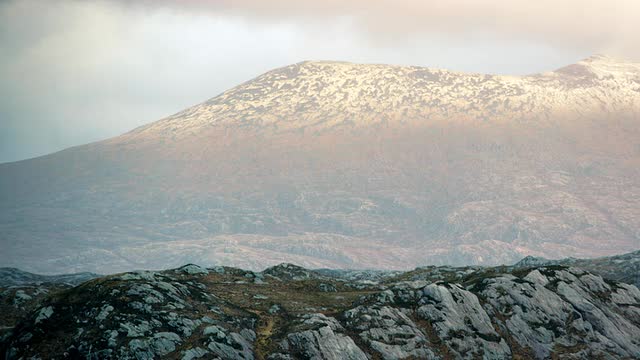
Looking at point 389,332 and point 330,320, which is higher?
point 330,320

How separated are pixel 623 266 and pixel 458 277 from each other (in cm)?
5183

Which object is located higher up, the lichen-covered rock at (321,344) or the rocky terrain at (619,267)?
the lichen-covered rock at (321,344)

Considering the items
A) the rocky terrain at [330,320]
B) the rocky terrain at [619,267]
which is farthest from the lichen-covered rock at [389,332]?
the rocky terrain at [619,267]

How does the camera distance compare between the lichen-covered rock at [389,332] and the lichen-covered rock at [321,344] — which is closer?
the lichen-covered rock at [321,344]

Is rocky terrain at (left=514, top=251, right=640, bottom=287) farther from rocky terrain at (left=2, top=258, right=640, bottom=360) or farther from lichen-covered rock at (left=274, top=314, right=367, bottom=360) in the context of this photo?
lichen-covered rock at (left=274, top=314, right=367, bottom=360)

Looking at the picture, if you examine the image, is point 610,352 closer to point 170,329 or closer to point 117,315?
point 170,329

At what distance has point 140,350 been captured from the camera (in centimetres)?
8875

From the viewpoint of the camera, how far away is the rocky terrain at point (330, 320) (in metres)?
91.1

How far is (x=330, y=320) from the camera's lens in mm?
99312

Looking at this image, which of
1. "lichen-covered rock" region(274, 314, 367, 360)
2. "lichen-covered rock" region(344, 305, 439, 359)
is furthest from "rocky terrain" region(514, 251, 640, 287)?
"lichen-covered rock" region(274, 314, 367, 360)

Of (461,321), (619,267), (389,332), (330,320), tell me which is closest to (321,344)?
(330,320)

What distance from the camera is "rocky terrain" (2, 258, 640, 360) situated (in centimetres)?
9106

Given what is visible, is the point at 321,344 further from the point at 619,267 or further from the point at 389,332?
the point at 619,267

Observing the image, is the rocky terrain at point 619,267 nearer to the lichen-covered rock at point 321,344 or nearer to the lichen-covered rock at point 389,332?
the lichen-covered rock at point 389,332
